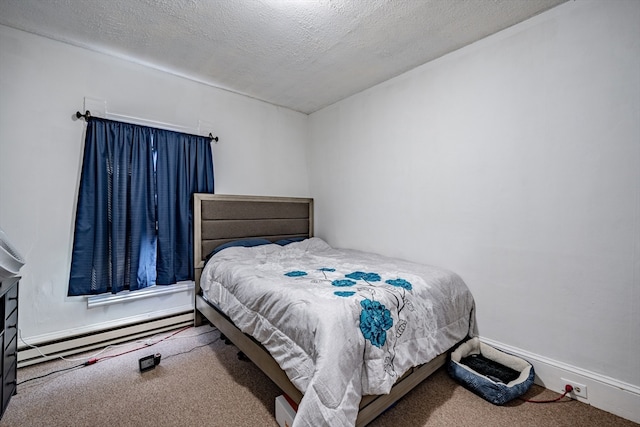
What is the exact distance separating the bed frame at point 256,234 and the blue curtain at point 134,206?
0.48 feet

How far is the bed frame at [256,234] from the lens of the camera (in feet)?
5.11

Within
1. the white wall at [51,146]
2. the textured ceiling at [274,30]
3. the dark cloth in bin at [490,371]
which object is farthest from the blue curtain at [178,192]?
the dark cloth in bin at [490,371]

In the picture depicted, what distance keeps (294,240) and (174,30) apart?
2.32 metres

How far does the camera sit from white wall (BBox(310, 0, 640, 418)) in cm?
164

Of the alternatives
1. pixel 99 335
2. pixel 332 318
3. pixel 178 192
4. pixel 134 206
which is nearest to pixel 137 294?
pixel 99 335

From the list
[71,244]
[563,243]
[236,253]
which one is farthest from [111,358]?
[563,243]

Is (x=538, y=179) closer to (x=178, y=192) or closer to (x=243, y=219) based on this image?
(x=243, y=219)

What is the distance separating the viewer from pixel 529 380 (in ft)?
5.77

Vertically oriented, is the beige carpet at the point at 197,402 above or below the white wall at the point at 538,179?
below

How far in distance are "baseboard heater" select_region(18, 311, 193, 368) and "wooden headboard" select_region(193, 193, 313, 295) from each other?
39 centimetres

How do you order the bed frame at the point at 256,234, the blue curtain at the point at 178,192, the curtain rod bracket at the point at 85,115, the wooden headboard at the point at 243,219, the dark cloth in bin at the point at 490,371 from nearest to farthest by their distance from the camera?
the bed frame at the point at 256,234 → the dark cloth in bin at the point at 490,371 → the curtain rod bracket at the point at 85,115 → the blue curtain at the point at 178,192 → the wooden headboard at the point at 243,219

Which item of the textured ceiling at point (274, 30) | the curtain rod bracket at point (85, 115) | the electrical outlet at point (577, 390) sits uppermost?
the textured ceiling at point (274, 30)

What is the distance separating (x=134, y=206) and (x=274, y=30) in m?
1.92

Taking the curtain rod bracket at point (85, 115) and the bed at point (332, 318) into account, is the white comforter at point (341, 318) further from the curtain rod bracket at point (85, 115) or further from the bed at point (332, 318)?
the curtain rod bracket at point (85, 115)
